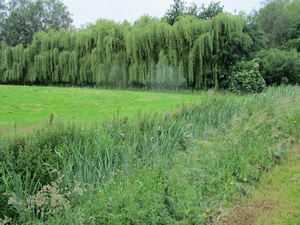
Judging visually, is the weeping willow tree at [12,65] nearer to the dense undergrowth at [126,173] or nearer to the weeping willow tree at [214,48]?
the weeping willow tree at [214,48]

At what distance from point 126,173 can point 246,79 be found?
17396 millimetres

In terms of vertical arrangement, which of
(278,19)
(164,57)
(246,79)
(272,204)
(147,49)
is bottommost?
(272,204)

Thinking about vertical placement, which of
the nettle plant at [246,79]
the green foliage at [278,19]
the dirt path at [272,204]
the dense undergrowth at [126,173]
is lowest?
the dirt path at [272,204]

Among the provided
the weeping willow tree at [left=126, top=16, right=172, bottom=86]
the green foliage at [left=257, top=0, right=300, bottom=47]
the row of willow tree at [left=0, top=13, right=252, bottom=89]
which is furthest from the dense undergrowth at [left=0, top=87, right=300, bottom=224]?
the green foliage at [left=257, top=0, right=300, bottom=47]

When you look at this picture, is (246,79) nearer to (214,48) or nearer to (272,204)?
(214,48)

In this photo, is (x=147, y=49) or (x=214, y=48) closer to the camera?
(x=214, y=48)

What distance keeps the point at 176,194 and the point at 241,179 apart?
5.63 feet

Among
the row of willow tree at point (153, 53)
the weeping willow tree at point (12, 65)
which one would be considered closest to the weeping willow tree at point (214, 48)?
the row of willow tree at point (153, 53)

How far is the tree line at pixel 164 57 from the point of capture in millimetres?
20155

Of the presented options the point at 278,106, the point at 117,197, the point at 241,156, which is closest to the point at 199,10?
the point at 278,106

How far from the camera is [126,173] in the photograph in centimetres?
358

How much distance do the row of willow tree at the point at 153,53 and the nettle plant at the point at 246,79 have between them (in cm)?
95

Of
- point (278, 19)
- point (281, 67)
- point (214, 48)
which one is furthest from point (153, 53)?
point (278, 19)

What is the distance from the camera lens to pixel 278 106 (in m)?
7.15
